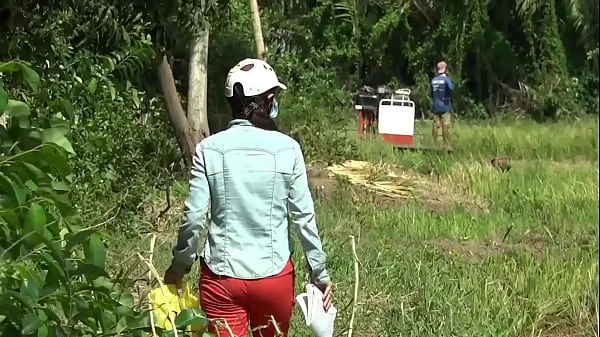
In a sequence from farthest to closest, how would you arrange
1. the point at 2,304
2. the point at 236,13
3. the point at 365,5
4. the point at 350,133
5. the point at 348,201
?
the point at 365,5
the point at 350,133
the point at 236,13
the point at 348,201
the point at 2,304

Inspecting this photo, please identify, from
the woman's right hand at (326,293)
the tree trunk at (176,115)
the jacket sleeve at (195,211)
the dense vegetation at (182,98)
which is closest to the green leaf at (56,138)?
the dense vegetation at (182,98)

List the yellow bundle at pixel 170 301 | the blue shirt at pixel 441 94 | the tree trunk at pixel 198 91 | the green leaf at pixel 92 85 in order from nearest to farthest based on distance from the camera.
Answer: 1. the yellow bundle at pixel 170 301
2. the green leaf at pixel 92 85
3. the tree trunk at pixel 198 91
4. the blue shirt at pixel 441 94

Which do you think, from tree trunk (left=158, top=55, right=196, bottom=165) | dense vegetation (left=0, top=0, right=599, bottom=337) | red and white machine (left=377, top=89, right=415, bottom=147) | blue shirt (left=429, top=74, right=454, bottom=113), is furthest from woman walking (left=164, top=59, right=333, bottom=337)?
blue shirt (left=429, top=74, right=454, bottom=113)

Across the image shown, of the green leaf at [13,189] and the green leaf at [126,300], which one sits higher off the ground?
the green leaf at [13,189]

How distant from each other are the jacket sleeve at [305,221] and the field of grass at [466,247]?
3.95 feet

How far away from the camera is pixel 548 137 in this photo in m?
18.5

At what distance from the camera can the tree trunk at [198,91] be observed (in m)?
12.4

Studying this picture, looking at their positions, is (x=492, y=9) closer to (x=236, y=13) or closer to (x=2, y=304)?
(x=236, y=13)

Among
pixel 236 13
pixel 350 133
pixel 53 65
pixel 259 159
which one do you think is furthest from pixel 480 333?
pixel 350 133

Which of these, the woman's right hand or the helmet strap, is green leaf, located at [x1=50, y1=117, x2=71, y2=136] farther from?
the woman's right hand

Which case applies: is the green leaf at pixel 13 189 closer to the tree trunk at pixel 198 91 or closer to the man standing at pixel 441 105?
the tree trunk at pixel 198 91

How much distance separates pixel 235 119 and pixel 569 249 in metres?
5.16

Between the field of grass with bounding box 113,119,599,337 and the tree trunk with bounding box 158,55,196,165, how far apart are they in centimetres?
71

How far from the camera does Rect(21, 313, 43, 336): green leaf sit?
7.89 feet
